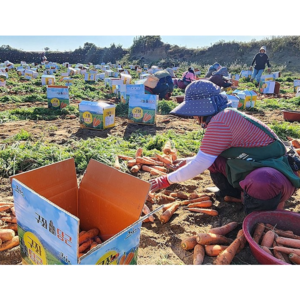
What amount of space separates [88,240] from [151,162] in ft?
5.71

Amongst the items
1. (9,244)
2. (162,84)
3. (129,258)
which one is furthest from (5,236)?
(162,84)

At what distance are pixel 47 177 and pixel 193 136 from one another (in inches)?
149

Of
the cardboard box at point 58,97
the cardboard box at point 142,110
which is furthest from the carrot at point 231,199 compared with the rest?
the cardboard box at point 58,97

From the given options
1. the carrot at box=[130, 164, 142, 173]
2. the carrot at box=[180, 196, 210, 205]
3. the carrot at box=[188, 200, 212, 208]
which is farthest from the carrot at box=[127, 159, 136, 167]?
the carrot at box=[188, 200, 212, 208]

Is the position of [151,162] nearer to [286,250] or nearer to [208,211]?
[208,211]

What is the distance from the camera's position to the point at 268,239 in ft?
6.64

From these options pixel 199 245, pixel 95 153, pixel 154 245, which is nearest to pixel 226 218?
pixel 199 245

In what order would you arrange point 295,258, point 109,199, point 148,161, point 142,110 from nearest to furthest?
point 295,258, point 109,199, point 148,161, point 142,110

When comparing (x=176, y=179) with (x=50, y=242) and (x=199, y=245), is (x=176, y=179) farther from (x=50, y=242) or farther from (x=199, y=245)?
(x=50, y=242)

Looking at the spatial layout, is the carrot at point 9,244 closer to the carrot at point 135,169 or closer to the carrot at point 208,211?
the carrot at point 208,211

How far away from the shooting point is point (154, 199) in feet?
9.61

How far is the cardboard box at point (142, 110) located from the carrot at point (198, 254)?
4.37 m

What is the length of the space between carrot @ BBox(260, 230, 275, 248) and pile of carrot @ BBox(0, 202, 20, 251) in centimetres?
185

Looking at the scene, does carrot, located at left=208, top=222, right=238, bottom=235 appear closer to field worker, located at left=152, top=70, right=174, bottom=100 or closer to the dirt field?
the dirt field
